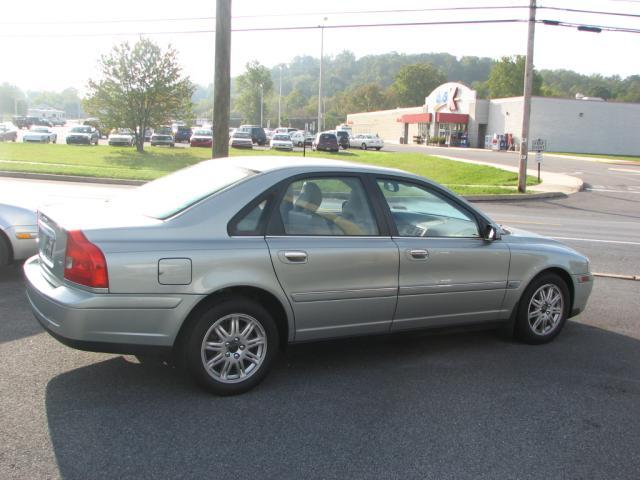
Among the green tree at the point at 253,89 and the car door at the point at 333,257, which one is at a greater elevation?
the green tree at the point at 253,89

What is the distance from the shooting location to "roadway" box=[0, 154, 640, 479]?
349 centimetres

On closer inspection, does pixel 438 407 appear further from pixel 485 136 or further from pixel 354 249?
pixel 485 136

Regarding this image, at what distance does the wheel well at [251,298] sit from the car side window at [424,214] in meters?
1.16

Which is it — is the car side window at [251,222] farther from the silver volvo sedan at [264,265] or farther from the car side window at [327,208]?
the car side window at [327,208]

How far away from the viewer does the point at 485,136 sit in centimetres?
6738

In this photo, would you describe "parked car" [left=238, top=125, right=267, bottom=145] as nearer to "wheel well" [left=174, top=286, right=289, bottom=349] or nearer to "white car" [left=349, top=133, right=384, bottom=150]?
"white car" [left=349, top=133, right=384, bottom=150]

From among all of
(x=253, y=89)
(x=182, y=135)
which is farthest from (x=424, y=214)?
(x=253, y=89)

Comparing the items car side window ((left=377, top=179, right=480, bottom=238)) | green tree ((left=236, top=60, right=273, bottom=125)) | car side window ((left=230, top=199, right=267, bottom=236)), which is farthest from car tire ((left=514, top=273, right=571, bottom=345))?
green tree ((left=236, top=60, right=273, bottom=125))

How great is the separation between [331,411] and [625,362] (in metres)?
2.75

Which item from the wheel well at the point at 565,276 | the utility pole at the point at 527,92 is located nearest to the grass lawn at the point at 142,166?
the utility pole at the point at 527,92

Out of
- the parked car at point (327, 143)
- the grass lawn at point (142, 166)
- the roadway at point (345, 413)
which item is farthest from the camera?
the parked car at point (327, 143)

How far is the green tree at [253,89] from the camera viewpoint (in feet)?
394

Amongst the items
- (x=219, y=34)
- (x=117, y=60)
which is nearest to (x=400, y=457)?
(x=219, y=34)

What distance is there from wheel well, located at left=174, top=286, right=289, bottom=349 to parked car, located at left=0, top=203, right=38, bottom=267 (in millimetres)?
3671
